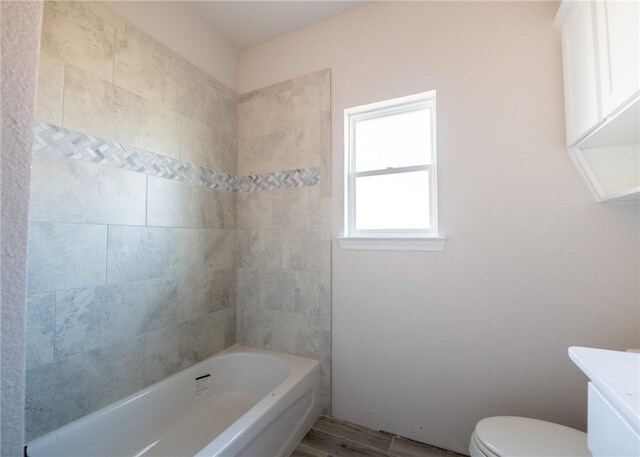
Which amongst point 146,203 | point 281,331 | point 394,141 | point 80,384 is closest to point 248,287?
point 281,331

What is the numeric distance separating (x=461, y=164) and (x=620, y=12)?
770mm

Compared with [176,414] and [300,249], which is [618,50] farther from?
[176,414]

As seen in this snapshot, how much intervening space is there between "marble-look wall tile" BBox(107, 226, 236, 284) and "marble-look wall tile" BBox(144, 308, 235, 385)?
1.21ft

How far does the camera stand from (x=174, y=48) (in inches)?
72.0

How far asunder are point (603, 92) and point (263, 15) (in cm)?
200

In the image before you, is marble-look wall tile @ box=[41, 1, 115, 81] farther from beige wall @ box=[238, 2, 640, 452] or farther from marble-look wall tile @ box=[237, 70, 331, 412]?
beige wall @ box=[238, 2, 640, 452]

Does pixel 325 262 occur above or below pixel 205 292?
above

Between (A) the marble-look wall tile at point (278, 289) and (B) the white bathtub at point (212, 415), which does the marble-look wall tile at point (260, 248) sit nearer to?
(A) the marble-look wall tile at point (278, 289)

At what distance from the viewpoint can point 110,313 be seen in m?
1.46

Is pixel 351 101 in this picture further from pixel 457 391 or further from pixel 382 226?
pixel 457 391

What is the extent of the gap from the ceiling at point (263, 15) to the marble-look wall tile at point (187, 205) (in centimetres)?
122

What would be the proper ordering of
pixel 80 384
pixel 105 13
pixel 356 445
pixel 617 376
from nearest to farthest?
pixel 617 376
pixel 80 384
pixel 105 13
pixel 356 445

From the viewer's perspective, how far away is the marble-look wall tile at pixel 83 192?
1.22 meters

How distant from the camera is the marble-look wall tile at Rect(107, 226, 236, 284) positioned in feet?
4.94
